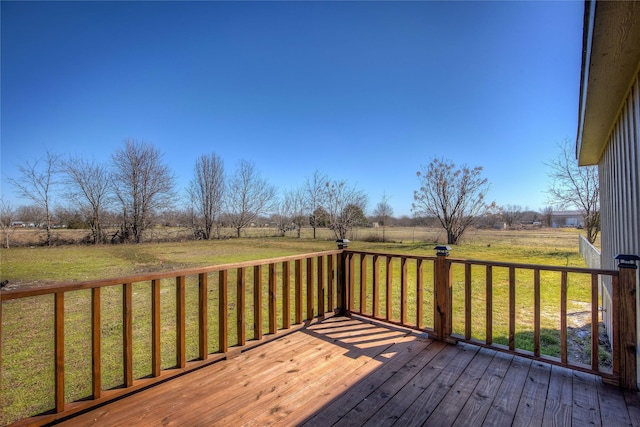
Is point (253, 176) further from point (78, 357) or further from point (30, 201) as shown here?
point (78, 357)

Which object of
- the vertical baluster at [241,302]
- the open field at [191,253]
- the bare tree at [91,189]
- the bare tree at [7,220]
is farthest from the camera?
the bare tree at [91,189]

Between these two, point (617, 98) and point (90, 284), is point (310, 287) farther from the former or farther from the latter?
point (617, 98)

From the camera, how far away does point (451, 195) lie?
508 inches

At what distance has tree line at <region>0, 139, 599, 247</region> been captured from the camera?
31.2 feet

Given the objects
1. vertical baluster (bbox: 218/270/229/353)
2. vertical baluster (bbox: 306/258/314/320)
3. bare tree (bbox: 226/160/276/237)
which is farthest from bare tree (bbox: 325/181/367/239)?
vertical baluster (bbox: 218/270/229/353)

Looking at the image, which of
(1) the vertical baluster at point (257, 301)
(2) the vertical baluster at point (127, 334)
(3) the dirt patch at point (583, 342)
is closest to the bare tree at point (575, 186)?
(3) the dirt patch at point (583, 342)

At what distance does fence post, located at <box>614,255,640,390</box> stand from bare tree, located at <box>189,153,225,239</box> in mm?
16213

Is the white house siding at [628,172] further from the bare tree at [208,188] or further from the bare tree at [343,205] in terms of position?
the bare tree at [208,188]

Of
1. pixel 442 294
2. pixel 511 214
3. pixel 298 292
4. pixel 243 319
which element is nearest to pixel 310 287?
pixel 298 292

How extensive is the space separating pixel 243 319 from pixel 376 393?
128 cm

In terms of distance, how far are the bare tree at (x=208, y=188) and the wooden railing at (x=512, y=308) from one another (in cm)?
1242

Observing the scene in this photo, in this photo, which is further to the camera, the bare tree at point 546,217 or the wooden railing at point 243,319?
the bare tree at point 546,217

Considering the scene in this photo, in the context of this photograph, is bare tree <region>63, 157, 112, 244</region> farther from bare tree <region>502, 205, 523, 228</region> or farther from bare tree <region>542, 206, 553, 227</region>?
bare tree <region>542, 206, 553, 227</region>

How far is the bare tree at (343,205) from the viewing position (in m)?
13.5
